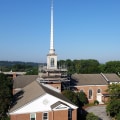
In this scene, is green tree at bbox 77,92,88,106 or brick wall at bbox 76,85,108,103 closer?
green tree at bbox 77,92,88,106

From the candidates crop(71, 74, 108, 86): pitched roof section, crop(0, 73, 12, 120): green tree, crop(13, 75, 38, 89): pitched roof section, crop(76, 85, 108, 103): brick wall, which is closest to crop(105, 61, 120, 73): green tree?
crop(71, 74, 108, 86): pitched roof section

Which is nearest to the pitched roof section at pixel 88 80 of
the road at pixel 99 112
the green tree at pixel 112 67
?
the road at pixel 99 112

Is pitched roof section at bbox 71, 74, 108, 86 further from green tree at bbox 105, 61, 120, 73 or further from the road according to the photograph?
green tree at bbox 105, 61, 120, 73

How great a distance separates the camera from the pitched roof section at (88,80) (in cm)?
5847

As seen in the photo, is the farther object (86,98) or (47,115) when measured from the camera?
(86,98)

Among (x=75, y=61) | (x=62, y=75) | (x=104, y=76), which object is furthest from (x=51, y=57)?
(x=75, y=61)

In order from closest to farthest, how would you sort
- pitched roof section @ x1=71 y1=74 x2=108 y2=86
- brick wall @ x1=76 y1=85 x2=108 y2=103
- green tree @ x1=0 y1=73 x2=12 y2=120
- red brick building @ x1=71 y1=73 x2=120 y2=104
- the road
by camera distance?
green tree @ x1=0 y1=73 x2=12 y2=120, the road, red brick building @ x1=71 y1=73 x2=120 y2=104, brick wall @ x1=76 y1=85 x2=108 y2=103, pitched roof section @ x1=71 y1=74 x2=108 y2=86

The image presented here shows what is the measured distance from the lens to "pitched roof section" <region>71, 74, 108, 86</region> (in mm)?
58469

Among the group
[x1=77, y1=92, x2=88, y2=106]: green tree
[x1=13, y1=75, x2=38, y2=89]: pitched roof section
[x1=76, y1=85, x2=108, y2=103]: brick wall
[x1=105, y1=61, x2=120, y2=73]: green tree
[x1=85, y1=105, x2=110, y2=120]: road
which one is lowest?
[x1=85, y1=105, x2=110, y2=120]: road

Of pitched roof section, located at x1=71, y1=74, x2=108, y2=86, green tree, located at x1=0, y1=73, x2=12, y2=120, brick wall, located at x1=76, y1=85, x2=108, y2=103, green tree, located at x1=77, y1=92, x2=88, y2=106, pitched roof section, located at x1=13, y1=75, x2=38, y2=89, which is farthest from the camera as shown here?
pitched roof section, located at x1=71, y1=74, x2=108, y2=86

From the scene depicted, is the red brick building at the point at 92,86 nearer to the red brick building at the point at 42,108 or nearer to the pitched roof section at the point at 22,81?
the pitched roof section at the point at 22,81

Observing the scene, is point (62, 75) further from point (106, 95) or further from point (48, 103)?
point (48, 103)

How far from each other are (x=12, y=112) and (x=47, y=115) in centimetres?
418

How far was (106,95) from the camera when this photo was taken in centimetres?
5697
